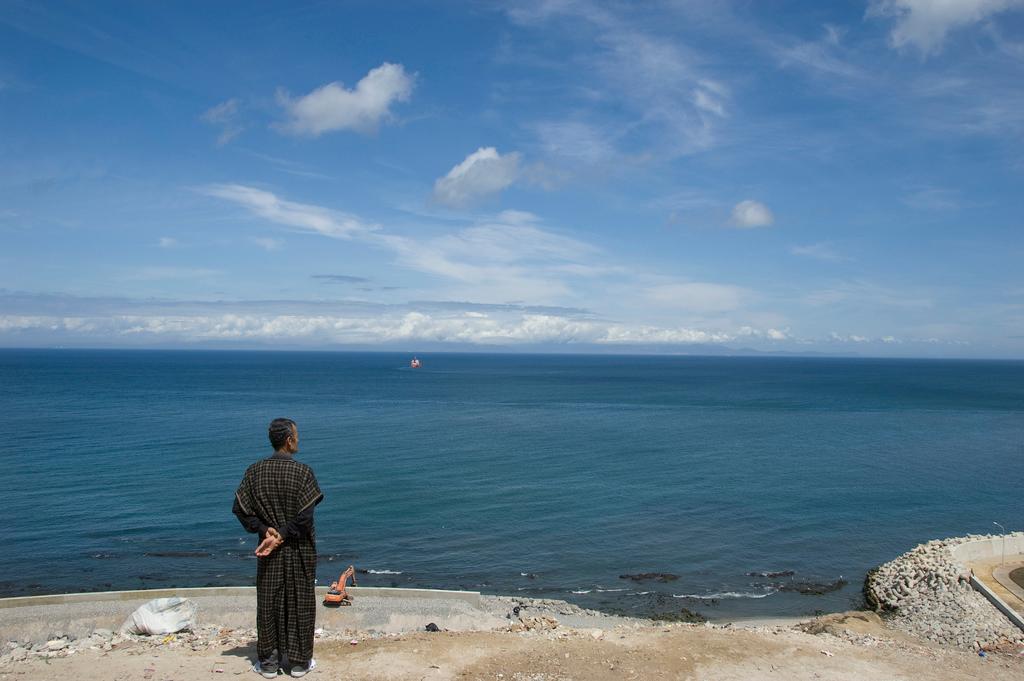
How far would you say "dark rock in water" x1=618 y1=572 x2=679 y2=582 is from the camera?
2230 cm

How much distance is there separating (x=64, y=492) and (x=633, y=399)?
74.3 m

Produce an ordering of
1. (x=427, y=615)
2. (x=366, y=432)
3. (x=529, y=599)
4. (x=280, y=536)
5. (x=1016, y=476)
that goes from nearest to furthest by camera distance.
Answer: (x=280, y=536)
(x=427, y=615)
(x=529, y=599)
(x=1016, y=476)
(x=366, y=432)

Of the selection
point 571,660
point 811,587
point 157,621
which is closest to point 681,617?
point 811,587

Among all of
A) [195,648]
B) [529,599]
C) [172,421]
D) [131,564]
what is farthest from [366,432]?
[195,648]

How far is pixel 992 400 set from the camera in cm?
10019

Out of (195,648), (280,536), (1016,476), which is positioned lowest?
(1016,476)

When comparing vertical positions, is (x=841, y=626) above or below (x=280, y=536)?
below

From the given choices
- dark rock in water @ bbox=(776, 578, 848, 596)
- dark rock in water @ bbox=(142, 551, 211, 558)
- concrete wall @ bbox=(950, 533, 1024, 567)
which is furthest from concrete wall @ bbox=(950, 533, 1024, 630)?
dark rock in water @ bbox=(142, 551, 211, 558)

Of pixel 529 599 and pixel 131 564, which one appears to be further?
pixel 131 564

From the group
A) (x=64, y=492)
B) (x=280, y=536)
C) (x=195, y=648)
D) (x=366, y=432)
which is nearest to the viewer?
(x=280, y=536)

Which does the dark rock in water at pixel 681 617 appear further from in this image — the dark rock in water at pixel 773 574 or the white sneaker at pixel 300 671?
the white sneaker at pixel 300 671

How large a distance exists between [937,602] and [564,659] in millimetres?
13103

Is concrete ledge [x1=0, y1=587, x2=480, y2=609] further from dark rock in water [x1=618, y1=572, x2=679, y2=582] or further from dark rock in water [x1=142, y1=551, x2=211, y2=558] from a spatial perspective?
dark rock in water [x1=142, y1=551, x2=211, y2=558]

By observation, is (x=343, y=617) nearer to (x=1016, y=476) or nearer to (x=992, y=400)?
(x=1016, y=476)
